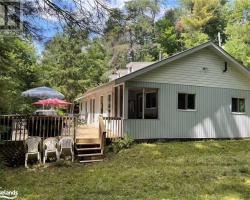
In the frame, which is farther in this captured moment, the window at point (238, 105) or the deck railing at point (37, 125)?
the window at point (238, 105)

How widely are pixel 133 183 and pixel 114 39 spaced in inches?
134

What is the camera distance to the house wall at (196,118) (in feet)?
32.8

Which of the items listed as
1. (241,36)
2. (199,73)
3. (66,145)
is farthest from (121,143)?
(241,36)

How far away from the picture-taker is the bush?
8.92m

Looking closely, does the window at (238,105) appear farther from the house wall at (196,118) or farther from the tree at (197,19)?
the tree at (197,19)

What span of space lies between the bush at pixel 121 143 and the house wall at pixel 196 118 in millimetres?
498

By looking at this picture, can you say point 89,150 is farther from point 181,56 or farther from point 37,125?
point 181,56

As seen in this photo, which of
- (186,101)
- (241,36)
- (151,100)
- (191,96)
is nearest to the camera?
(186,101)

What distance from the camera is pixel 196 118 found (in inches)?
431

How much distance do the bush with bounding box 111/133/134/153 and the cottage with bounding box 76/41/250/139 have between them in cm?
50

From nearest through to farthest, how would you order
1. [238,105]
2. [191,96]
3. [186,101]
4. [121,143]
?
[121,143], [186,101], [191,96], [238,105]

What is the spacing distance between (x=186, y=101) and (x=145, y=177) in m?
5.82

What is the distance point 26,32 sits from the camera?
3797mm

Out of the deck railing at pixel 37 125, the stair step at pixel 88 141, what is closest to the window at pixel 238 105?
the stair step at pixel 88 141
